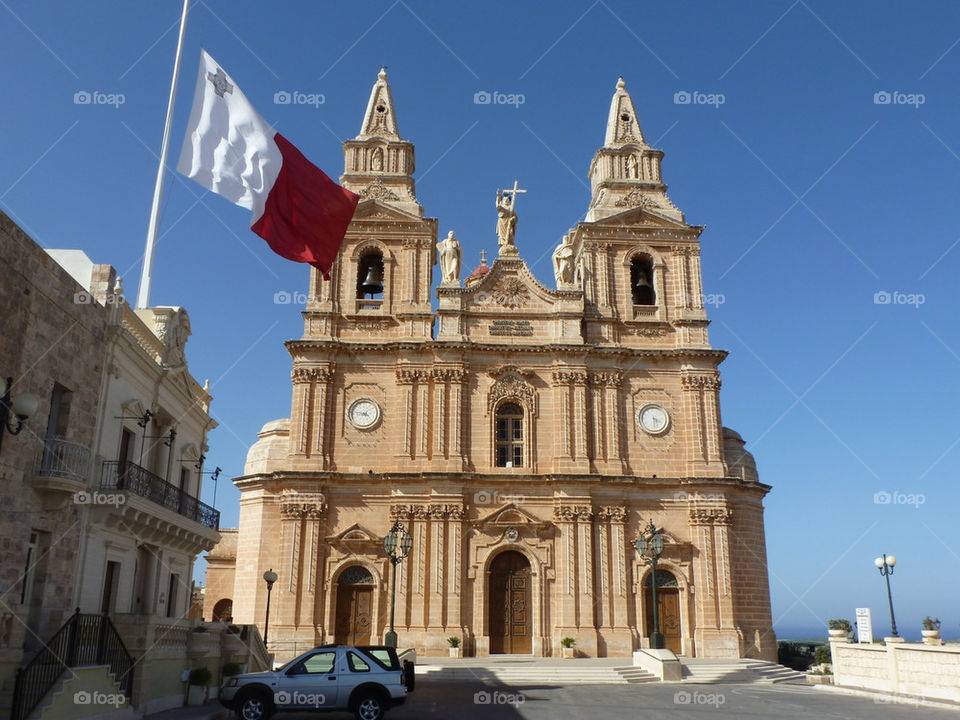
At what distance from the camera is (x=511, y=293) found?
35.4m

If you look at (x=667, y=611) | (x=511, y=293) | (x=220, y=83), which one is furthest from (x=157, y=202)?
(x=667, y=611)

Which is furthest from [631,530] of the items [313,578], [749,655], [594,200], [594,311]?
[594,200]

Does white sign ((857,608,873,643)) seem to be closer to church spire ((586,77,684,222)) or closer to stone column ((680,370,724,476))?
stone column ((680,370,724,476))

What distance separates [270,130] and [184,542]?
1145 centimetres

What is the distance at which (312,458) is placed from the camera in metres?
32.2

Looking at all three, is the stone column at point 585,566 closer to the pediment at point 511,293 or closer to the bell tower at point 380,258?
the pediment at point 511,293

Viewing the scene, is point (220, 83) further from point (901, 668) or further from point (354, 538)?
point (901, 668)

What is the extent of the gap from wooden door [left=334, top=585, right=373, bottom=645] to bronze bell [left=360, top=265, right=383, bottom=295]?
41.5 ft

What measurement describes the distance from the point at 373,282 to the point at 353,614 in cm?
1383

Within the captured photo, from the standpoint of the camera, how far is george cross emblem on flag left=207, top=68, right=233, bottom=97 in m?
16.4

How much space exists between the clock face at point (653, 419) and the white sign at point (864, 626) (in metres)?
10.6

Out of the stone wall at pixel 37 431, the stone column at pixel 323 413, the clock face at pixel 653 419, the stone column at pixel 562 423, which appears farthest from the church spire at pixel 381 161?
the stone wall at pixel 37 431

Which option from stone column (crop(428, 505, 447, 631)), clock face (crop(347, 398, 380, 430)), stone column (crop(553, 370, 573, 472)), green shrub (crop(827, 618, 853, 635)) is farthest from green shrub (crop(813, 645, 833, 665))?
clock face (crop(347, 398, 380, 430))

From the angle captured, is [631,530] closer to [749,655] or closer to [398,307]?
[749,655]
